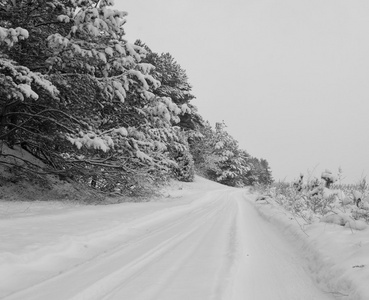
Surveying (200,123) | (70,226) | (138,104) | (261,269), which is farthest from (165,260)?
(200,123)

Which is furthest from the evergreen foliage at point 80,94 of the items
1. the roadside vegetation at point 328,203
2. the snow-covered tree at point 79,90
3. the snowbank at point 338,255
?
the snowbank at point 338,255

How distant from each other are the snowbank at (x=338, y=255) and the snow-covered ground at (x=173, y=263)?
0.5 inches

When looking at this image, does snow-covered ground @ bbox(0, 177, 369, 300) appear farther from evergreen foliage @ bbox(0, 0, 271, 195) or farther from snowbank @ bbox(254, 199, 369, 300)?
evergreen foliage @ bbox(0, 0, 271, 195)

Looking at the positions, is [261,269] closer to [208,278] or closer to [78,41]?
[208,278]

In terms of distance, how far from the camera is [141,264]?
318 cm

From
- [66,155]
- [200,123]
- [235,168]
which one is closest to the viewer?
[66,155]

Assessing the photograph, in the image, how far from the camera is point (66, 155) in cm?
961

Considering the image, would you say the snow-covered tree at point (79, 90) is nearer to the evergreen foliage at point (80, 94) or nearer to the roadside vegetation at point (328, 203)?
the evergreen foliage at point (80, 94)

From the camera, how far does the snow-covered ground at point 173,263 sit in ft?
8.09

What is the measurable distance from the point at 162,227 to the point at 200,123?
25832mm

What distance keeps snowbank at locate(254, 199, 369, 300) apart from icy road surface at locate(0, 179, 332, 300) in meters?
0.16

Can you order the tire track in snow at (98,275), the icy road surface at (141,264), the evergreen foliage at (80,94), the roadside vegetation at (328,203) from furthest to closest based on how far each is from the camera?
the evergreen foliage at (80,94), the roadside vegetation at (328,203), the icy road surface at (141,264), the tire track in snow at (98,275)

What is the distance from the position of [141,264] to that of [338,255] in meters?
2.30

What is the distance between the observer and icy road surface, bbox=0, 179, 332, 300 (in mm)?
2453
